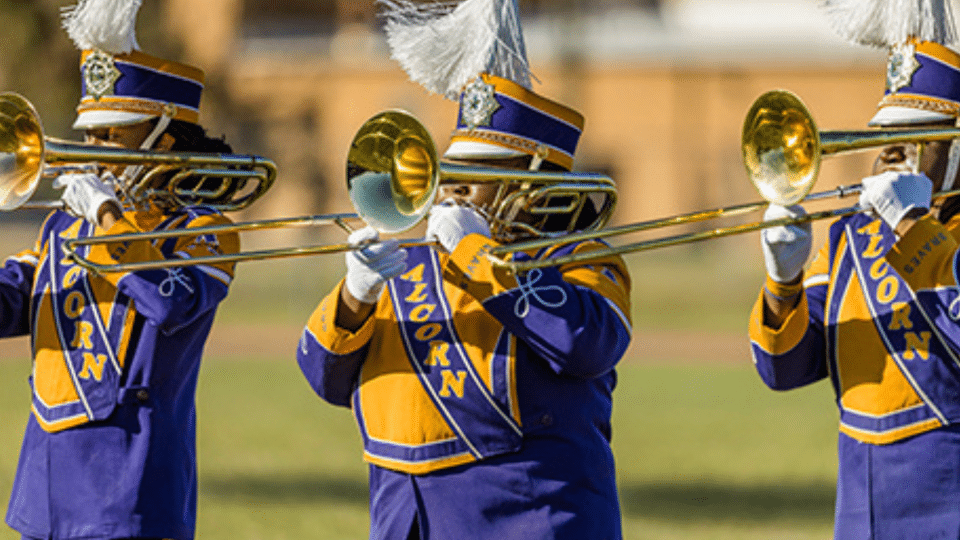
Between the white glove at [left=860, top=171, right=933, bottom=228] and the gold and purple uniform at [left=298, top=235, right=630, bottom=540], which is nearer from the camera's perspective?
the gold and purple uniform at [left=298, top=235, right=630, bottom=540]

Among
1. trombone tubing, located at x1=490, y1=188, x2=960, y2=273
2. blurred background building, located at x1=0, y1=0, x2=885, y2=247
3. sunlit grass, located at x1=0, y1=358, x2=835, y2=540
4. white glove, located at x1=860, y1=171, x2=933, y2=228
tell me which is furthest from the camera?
blurred background building, located at x1=0, y1=0, x2=885, y2=247

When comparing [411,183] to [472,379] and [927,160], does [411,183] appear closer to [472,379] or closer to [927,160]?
[472,379]

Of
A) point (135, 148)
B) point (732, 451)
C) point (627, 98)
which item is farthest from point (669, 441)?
point (627, 98)

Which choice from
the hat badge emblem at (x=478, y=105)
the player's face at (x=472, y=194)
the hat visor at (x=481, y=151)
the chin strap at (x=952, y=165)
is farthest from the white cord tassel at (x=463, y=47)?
the chin strap at (x=952, y=165)

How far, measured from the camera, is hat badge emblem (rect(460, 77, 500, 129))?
167 inches

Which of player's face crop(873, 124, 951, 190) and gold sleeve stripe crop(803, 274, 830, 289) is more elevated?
player's face crop(873, 124, 951, 190)

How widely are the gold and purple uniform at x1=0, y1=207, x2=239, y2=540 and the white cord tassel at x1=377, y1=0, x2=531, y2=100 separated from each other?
832 mm

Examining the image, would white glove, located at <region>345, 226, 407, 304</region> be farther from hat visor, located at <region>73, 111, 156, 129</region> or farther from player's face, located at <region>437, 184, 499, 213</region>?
hat visor, located at <region>73, 111, 156, 129</region>

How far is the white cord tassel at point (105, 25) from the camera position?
200 inches

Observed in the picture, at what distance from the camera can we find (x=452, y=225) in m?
4.04

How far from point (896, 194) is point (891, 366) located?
16.8 inches

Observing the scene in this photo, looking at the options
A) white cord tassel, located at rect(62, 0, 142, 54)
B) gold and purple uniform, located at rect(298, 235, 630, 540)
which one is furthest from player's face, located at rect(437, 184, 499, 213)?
white cord tassel, located at rect(62, 0, 142, 54)

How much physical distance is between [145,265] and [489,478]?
3.64ft

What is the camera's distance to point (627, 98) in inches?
1277
